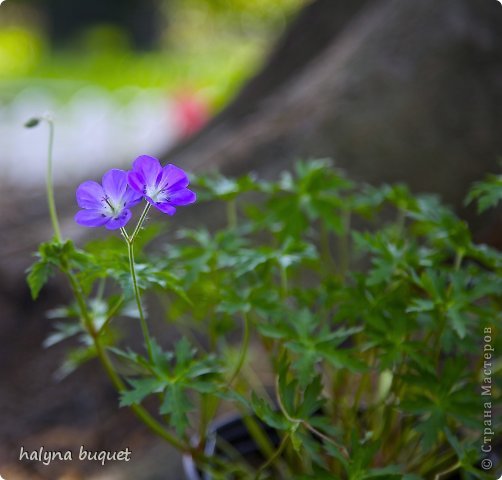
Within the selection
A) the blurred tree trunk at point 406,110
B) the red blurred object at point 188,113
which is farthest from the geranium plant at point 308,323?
the red blurred object at point 188,113

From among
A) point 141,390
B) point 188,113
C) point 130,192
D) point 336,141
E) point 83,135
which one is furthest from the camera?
point 83,135

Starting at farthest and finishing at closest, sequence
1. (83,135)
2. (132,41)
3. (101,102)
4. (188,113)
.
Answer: (132,41) → (101,102) → (83,135) → (188,113)

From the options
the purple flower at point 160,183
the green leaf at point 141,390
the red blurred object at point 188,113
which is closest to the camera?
the purple flower at point 160,183

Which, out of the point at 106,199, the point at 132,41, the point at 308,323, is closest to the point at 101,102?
the point at 308,323

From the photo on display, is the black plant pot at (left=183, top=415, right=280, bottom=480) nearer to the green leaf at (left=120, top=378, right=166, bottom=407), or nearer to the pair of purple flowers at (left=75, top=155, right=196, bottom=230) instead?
the green leaf at (left=120, top=378, right=166, bottom=407)

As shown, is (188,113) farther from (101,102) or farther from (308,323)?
(308,323)

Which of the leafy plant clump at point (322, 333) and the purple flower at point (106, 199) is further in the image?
the leafy plant clump at point (322, 333)

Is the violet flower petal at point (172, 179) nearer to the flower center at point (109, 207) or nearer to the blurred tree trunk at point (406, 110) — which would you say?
the flower center at point (109, 207)

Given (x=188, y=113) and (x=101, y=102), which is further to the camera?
(x=101, y=102)
